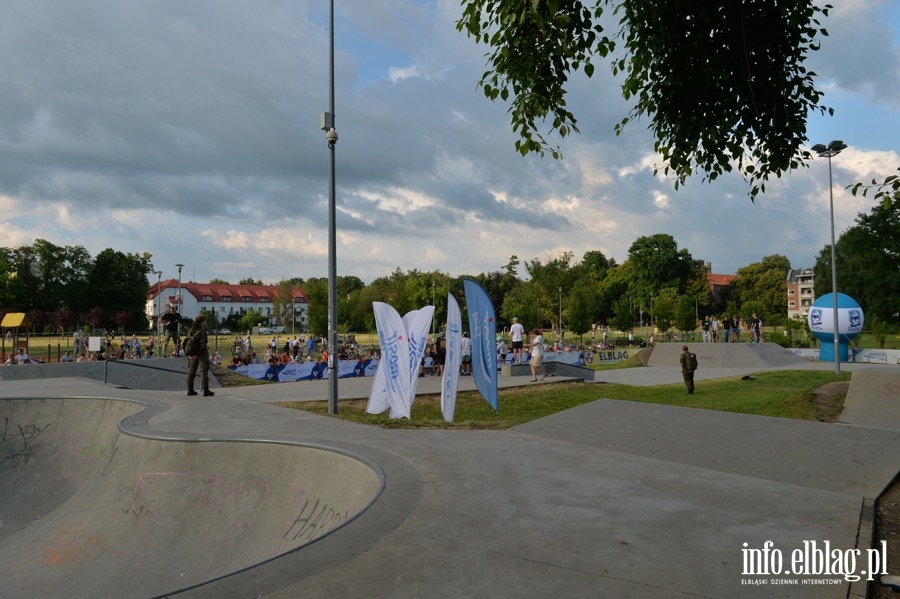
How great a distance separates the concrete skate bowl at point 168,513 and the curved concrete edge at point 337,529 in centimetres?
10

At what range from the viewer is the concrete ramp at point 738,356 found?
85.3 feet

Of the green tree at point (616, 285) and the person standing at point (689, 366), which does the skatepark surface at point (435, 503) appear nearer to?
the person standing at point (689, 366)

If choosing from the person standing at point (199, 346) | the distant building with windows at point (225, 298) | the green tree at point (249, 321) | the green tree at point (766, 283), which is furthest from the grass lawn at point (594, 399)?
the distant building with windows at point (225, 298)

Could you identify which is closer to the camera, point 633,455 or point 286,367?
point 633,455

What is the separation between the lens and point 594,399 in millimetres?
13852

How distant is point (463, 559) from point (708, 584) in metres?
1.51

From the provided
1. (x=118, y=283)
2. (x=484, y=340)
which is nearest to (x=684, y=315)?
(x=484, y=340)

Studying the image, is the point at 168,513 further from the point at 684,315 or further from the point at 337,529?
the point at 684,315

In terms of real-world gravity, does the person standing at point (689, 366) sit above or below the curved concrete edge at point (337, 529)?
above

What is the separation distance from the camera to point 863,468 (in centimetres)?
611

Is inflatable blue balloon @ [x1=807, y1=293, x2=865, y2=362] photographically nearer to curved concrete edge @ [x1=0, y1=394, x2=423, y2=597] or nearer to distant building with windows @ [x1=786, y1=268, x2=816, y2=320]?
curved concrete edge @ [x1=0, y1=394, x2=423, y2=597]

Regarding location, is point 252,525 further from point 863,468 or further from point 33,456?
point 33,456

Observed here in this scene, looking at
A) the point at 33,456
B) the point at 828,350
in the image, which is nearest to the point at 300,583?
the point at 33,456

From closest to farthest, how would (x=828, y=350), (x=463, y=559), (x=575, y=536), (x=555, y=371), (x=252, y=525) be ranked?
(x=463, y=559) < (x=575, y=536) < (x=252, y=525) < (x=555, y=371) < (x=828, y=350)
